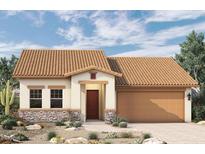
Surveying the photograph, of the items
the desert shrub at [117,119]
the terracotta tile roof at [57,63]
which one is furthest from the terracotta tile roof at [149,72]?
the desert shrub at [117,119]

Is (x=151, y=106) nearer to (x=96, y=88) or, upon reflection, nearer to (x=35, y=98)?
(x=96, y=88)

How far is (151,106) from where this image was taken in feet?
96.2

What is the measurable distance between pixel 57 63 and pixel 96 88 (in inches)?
120

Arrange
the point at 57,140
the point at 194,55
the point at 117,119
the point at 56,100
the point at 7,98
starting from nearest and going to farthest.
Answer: the point at 57,140, the point at 117,119, the point at 56,100, the point at 7,98, the point at 194,55

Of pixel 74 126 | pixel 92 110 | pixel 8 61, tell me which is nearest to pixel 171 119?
pixel 92 110

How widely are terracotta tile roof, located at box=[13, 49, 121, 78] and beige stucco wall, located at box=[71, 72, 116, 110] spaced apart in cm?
43

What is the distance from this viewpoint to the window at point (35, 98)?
27.9 metres

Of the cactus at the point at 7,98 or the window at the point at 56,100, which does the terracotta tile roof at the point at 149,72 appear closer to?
the window at the point at 56,100

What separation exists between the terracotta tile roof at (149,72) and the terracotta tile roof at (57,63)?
154 centimetres

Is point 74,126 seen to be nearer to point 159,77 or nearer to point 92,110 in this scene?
point 92,110

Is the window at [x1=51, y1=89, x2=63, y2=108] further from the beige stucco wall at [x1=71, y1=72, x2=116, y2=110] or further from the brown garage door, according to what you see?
the brown garage door

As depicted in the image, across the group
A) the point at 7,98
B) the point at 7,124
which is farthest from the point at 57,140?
the point at 7,98

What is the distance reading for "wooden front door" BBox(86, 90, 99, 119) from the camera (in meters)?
29.4
